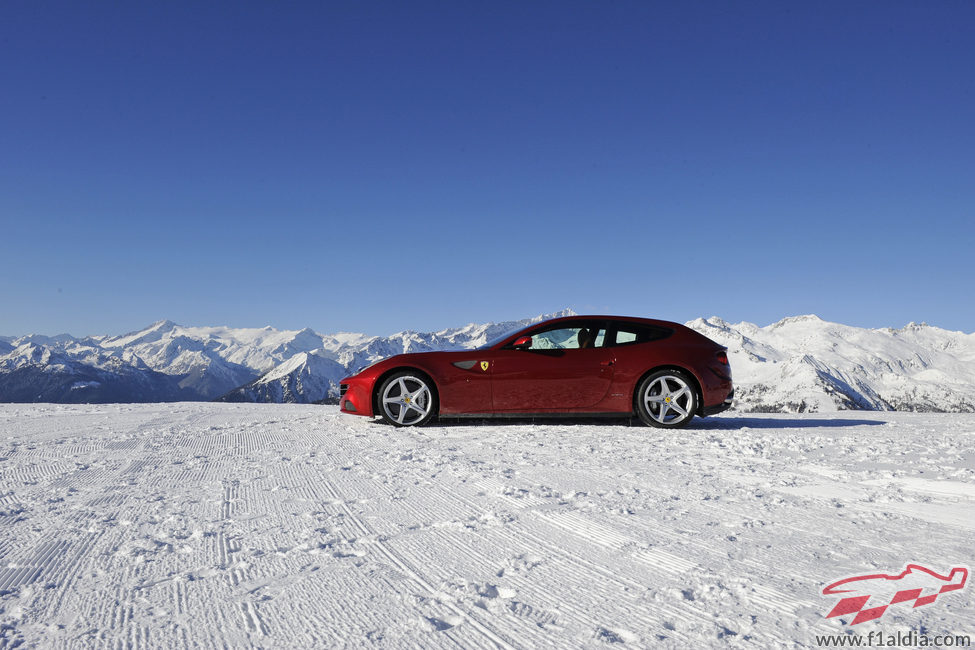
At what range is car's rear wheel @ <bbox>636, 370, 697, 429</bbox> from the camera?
6.53 m

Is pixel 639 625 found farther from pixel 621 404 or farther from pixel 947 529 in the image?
pixel 621 404

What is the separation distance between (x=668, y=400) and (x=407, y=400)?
310 cm

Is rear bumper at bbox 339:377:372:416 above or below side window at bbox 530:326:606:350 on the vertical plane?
below

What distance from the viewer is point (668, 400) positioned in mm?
6566

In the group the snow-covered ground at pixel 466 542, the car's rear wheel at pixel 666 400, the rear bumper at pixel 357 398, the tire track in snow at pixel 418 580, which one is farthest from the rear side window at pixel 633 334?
the tire track in snow at pixel 418 580

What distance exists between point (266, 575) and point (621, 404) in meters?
5.02

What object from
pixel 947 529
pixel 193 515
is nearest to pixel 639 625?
pixel 947 529

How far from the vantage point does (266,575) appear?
207cm

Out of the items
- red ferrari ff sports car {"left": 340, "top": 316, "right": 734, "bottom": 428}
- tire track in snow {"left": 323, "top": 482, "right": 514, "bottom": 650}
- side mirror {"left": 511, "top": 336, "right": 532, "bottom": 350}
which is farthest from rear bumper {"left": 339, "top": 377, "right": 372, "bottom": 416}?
tire track in snow {"left": 323, "top": 482, "right": 514, "bottom": 650}

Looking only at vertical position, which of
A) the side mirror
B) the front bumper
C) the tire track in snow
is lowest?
the tire track in snow

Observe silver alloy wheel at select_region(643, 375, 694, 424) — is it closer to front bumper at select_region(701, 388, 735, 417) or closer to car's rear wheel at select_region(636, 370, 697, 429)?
car's rear wheel at select_region(636, 370, 697, 429)

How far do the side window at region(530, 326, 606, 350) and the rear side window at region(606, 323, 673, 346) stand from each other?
127 mm

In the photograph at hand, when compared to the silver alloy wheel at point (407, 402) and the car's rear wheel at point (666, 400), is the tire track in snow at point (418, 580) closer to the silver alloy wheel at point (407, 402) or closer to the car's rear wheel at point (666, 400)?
the silver alloy wheel at point (407, 402)

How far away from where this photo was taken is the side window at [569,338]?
659 cm
